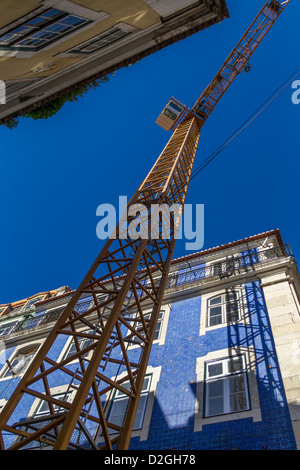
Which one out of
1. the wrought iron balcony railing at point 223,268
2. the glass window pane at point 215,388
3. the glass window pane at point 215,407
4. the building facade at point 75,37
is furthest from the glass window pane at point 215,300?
the building facade at point 75,37

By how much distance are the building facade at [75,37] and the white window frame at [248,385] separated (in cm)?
1052

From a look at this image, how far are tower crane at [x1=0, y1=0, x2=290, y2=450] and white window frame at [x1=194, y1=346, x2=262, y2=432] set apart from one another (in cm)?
218

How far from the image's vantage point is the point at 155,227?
42.7 feet

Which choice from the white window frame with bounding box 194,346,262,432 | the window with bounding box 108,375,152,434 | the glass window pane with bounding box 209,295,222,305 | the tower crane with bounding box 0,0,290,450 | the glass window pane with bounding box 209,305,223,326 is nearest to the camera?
the tower crane with bounding box 0,0,290,450

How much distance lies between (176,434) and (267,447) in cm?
249

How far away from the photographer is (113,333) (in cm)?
1474

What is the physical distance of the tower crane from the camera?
6570 mm

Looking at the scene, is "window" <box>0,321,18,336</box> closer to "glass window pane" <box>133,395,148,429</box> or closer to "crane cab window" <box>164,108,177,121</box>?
"glass window pane" <box>133,395,148,429</box>

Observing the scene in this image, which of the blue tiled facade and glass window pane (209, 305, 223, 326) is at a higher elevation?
glass window pane (209, 305, 223, 326)

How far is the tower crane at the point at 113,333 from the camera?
657 centimetres

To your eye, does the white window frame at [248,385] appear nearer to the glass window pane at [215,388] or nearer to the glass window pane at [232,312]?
the glass window pane at [215,388]

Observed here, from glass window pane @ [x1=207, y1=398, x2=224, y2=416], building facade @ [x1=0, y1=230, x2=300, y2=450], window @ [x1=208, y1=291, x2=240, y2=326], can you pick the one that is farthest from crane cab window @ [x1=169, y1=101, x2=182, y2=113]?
glass window pane @ [x1=207, y1=398, x2=224, y2=416]

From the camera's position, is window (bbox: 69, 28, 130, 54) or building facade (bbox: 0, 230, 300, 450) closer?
building facade (bbox: 0, 230, 300, 450)
